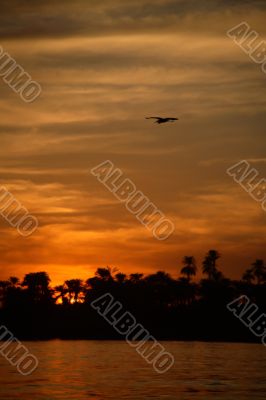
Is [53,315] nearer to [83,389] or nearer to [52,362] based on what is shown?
[52,362]

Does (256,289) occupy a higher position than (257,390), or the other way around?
(256,289)

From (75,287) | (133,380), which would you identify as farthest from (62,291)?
(133,380)

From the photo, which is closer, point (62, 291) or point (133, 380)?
point (133, 380)

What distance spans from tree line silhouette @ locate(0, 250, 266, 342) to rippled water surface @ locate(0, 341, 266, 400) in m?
64.6

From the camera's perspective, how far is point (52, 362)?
2795 inches

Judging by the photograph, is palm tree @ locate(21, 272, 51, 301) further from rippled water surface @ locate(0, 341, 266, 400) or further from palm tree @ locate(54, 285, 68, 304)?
rippled water surface @ locate(0, 341, 266, 400)

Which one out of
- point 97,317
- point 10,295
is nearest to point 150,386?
point 97,317

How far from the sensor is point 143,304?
14650cm

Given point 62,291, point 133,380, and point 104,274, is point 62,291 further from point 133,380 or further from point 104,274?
point 133,380

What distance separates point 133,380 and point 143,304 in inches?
3689

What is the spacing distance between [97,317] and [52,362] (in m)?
76.7

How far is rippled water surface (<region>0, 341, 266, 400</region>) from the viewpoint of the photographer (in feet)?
146

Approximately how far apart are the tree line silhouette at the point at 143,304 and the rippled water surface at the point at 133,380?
6458 cm

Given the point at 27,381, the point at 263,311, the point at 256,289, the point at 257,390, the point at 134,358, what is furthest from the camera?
the point at 256,289
